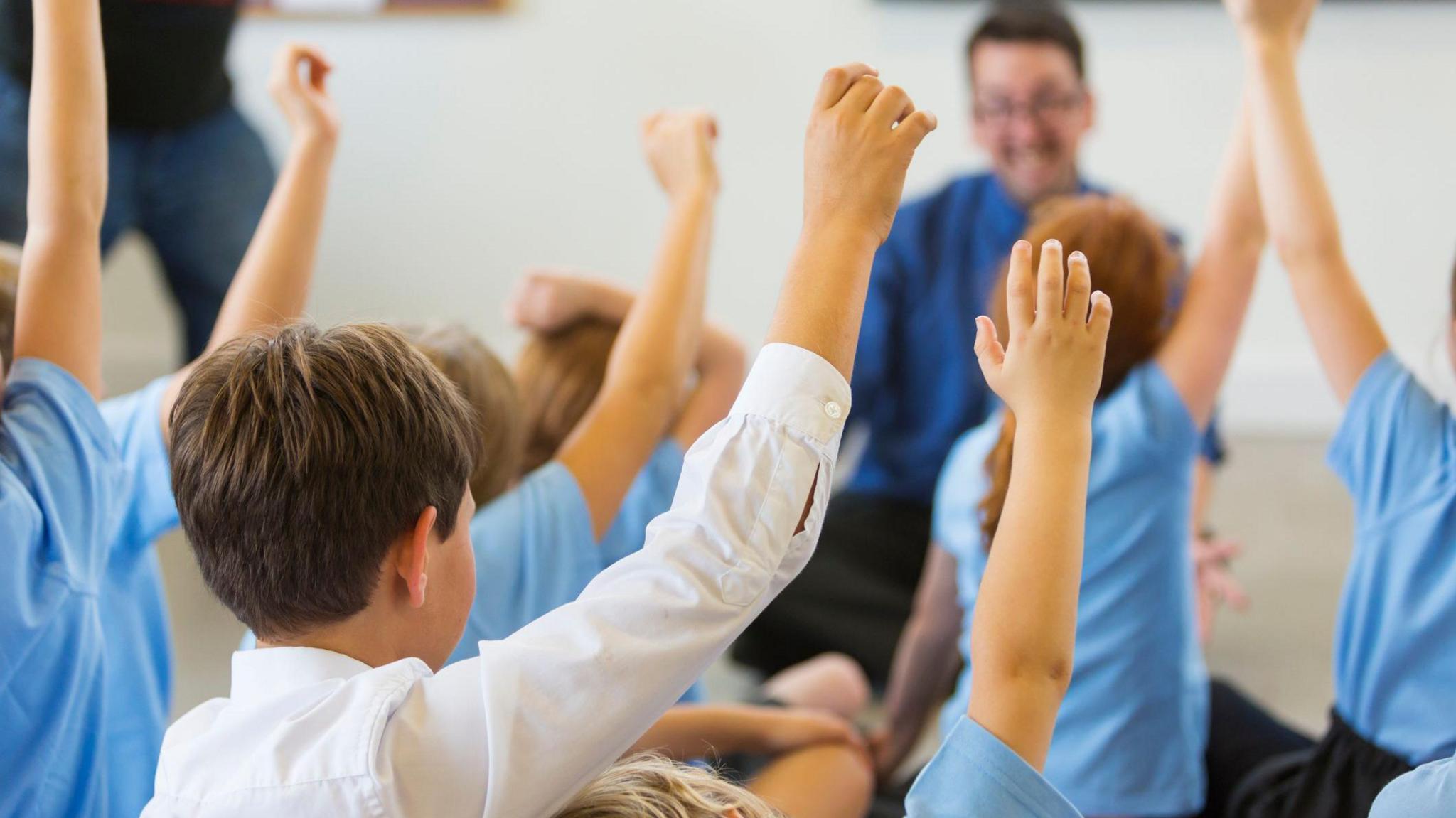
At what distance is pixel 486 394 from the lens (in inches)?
46.3

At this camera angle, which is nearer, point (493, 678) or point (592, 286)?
point (493, 678)

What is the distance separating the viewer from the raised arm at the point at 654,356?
3.70 ft

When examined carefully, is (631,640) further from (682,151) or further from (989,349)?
(682,151)

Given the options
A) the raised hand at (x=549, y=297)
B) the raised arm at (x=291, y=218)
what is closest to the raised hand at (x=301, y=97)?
the raised arm at (x=291, y=218)

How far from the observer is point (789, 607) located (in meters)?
2.15

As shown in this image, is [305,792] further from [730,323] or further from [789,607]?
[730,323]

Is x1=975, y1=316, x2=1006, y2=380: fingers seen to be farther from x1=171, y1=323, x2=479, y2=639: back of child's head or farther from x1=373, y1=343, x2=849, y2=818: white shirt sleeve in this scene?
x1=171, y1=323, x2=479, y2=639: back of child's head

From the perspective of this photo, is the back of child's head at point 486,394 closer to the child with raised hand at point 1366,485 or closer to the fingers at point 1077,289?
the fingers at point 1077,289

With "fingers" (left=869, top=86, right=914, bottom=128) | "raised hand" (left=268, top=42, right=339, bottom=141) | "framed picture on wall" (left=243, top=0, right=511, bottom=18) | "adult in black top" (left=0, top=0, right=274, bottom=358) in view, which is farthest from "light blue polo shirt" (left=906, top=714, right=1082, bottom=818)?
"framed picture on wall" (left=243, top=0, right=511, bottom=18)

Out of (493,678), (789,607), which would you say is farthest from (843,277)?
(789,607)

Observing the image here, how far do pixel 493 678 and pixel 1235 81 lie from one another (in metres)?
3.11

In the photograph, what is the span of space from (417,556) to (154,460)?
511mm

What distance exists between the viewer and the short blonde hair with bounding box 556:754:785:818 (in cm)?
74

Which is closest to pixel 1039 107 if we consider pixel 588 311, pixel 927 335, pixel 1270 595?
pixel 927 335
